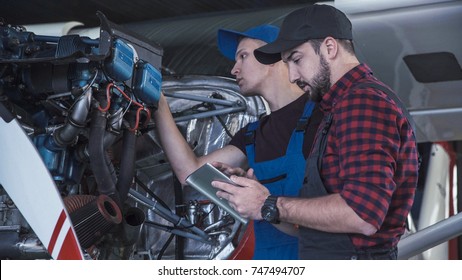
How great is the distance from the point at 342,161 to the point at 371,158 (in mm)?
86

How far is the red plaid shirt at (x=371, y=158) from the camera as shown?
1865 mm

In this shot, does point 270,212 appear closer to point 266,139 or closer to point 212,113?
point 266,139

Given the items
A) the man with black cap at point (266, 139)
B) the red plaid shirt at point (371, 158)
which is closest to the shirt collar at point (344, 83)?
the red plaid shirt at point (371, 158)

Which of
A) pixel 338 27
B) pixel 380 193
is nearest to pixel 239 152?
pixel 338 27

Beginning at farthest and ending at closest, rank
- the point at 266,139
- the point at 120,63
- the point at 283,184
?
the point at 266,139 < the point at 283,184 < the point at 120,63

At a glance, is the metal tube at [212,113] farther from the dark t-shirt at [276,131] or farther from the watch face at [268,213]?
the watch face at [268,213]

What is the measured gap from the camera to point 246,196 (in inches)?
80.7

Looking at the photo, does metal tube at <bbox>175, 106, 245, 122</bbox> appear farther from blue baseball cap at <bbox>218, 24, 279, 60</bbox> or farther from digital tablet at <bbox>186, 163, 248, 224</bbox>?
digital tablet at <bbox>186, 163, 248, 224</bbox>

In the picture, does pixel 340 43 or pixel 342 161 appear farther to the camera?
pixel 340 43

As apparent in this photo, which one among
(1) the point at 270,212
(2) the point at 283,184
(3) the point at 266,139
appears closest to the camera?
(1) the point at 270,212

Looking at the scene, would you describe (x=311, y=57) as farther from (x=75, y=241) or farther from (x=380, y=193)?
(x=75, y=241)

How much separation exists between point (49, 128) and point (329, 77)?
1.01m

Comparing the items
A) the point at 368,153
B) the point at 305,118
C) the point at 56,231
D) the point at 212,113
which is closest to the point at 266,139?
the point at 305,118

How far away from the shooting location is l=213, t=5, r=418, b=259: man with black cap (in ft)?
6.16
